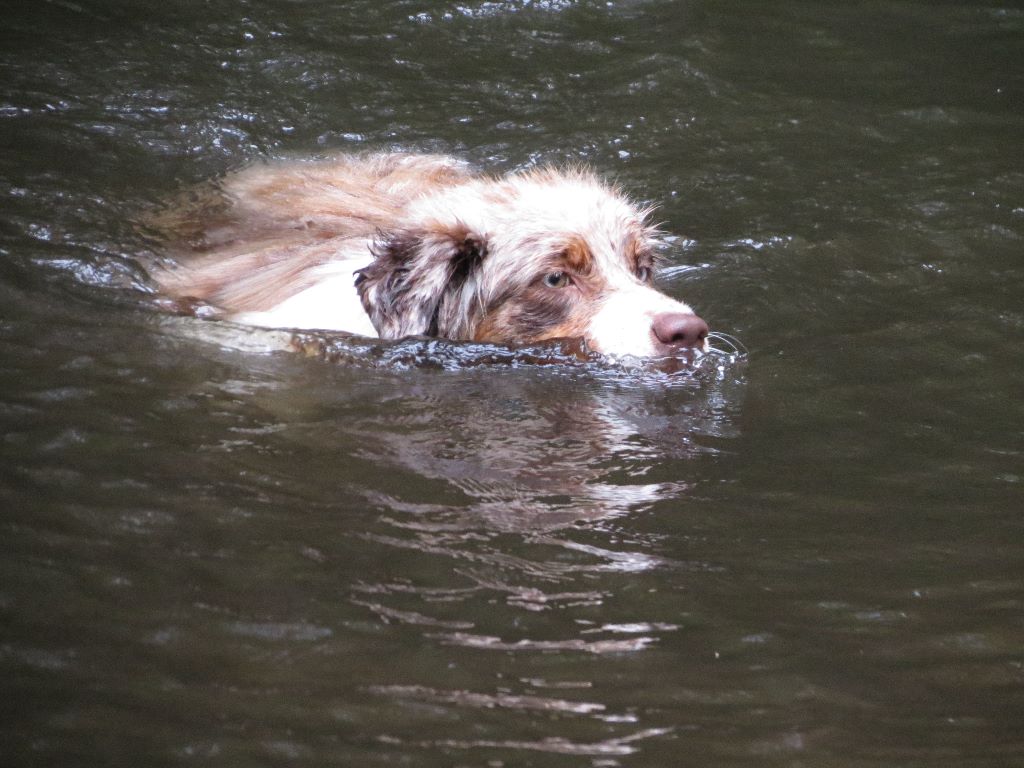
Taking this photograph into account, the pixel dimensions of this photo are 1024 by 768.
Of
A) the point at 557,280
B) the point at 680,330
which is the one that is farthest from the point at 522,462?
the point at 557,280

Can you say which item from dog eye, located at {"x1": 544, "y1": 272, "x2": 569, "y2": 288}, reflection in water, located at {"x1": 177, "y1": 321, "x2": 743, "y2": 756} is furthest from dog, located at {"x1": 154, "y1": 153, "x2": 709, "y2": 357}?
reflection in water, located at {"x1": 177, "y1": 321, "x2": 743, "y2": 756}

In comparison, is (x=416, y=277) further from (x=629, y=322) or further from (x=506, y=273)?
(x=629, y=322)

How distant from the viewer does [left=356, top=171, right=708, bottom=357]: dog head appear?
585 centimetres

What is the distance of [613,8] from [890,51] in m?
2.33

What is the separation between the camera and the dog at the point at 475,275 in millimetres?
5836

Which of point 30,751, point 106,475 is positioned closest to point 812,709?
point 30,751

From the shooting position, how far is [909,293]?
6.70 metres

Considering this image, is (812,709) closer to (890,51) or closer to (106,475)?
(106,475)

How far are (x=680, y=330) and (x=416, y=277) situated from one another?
1333 mm

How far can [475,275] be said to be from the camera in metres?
5.98

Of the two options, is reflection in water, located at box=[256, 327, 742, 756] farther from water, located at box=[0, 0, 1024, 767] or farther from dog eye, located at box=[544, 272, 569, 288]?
dog eye, located at box=[544, 272, 569, 288]

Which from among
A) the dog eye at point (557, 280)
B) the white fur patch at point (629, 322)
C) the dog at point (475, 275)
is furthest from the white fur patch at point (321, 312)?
the white fur patch at point (629, 322)

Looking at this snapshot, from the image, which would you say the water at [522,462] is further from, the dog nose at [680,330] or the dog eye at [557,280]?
the dog eye at [557,280]

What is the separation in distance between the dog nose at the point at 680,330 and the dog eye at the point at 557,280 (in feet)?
2.24
